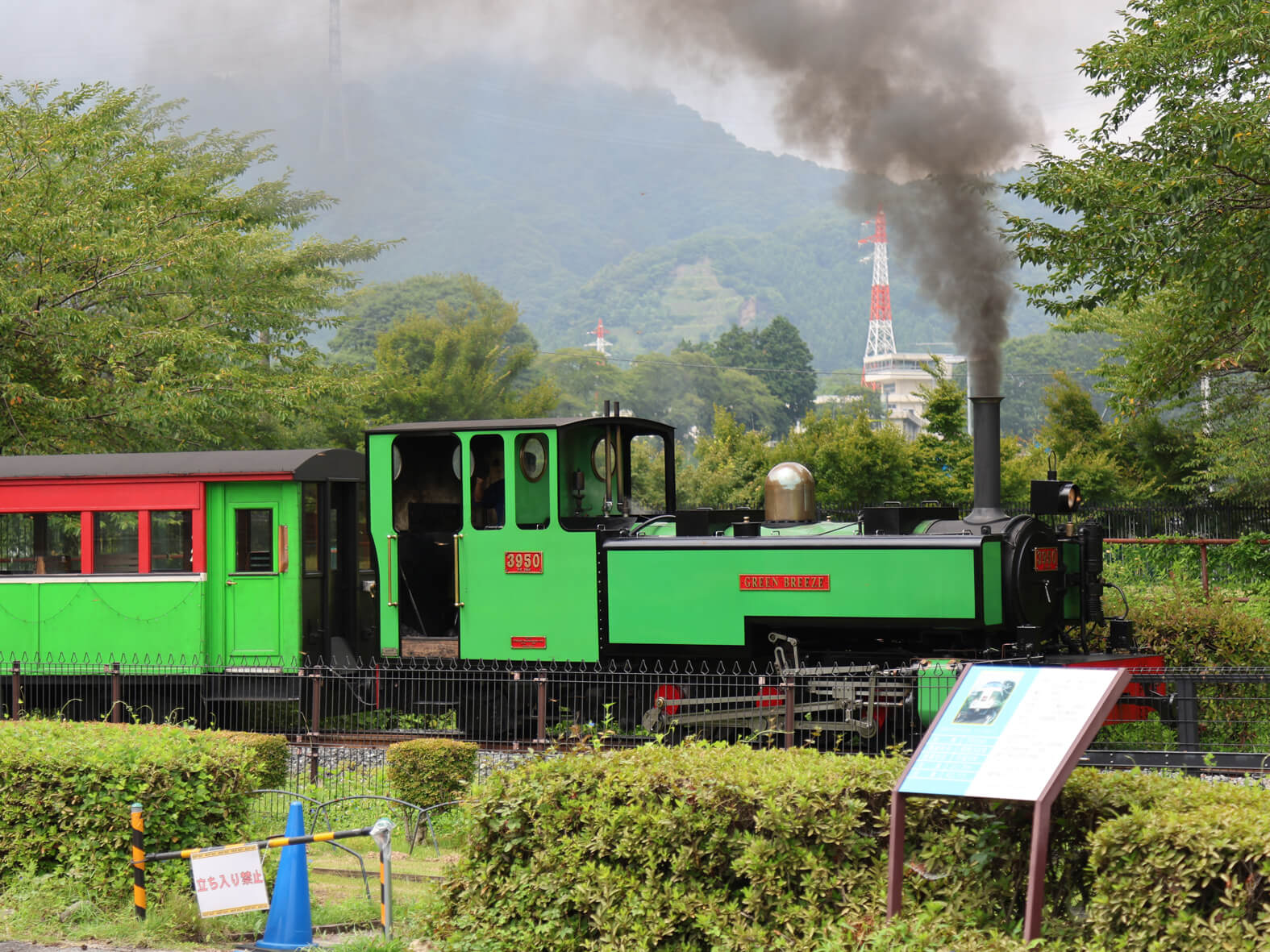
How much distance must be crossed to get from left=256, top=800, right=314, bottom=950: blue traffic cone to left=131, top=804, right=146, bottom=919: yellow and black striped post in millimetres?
677

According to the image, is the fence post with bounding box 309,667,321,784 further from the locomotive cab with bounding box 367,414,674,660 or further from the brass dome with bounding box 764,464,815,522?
the brass dome with bounding box 764,464,815,522

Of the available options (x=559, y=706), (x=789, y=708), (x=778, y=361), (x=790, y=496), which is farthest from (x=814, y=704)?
(x=778, y=361)

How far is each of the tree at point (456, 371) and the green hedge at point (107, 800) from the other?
30527 millimetres

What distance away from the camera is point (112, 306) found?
61.4 feet

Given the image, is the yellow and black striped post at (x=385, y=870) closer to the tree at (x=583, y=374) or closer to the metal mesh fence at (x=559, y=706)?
the metal mesh fence at (x=559, y=706)

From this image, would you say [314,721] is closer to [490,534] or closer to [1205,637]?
[490,534]

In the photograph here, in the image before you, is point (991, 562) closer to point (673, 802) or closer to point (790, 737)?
point (790, 737)

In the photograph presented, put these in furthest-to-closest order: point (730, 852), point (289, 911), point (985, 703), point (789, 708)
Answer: point (789, 708), point (289, 911), point (730, 852), point (985, 703)

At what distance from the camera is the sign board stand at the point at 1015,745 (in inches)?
176

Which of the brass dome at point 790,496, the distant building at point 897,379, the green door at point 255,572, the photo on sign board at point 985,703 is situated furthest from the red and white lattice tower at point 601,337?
the photo on sign board at point 985,703

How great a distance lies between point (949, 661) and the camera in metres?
9.51

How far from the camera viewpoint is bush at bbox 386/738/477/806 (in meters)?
8.59

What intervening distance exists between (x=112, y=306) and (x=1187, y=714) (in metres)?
15.9

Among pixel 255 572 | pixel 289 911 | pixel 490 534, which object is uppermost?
pixel 490 534
